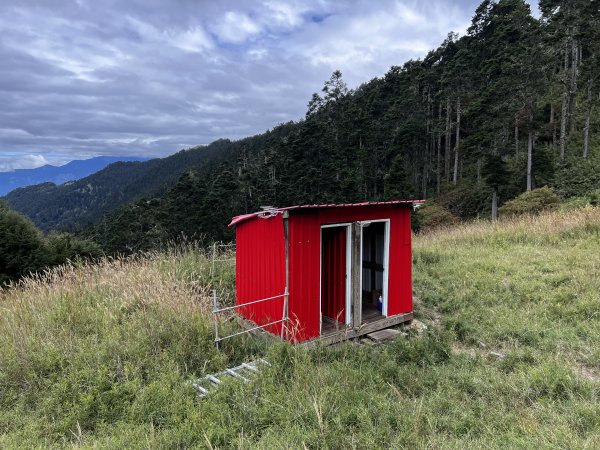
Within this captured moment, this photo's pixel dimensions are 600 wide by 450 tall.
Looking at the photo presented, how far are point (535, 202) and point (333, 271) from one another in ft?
51.0

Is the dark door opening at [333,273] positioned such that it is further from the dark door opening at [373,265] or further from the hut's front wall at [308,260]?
the hut's front wall at [308,260]

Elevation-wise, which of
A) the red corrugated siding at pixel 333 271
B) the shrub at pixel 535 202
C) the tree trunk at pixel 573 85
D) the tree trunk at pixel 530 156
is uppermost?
the tree trunk at pixel 573 85

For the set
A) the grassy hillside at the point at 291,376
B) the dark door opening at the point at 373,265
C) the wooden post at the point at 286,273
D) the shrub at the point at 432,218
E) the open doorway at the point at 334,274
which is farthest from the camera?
the shrub at the point at 432,218

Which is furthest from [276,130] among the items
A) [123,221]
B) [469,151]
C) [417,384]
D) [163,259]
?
[417,384]

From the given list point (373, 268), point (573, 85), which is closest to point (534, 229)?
point (373, 268)

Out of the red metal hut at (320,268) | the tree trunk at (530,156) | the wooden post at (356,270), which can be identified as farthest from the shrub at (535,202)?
the wooden post at (356,270)

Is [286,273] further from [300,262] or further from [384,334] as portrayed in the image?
[384,334]

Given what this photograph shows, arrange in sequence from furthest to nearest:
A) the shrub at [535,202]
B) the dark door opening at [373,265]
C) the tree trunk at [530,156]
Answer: the tree trunk at [530,156]
the shrub at [535,202]
the dark door opening at [373,265]

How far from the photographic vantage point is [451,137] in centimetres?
3509

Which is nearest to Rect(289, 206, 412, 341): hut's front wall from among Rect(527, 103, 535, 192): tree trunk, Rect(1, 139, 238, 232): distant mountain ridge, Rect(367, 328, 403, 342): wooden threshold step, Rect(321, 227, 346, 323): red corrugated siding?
Rect(321, 227, 346, 323): red corrugated siding

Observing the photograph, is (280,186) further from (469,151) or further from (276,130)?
(276,130)

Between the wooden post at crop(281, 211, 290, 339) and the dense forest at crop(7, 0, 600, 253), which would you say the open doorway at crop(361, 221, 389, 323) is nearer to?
the wooden post at crop(281, 211, 290, 339)

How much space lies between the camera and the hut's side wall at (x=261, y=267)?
5312 millimetres

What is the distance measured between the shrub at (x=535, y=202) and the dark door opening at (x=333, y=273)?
14281 millimetres
